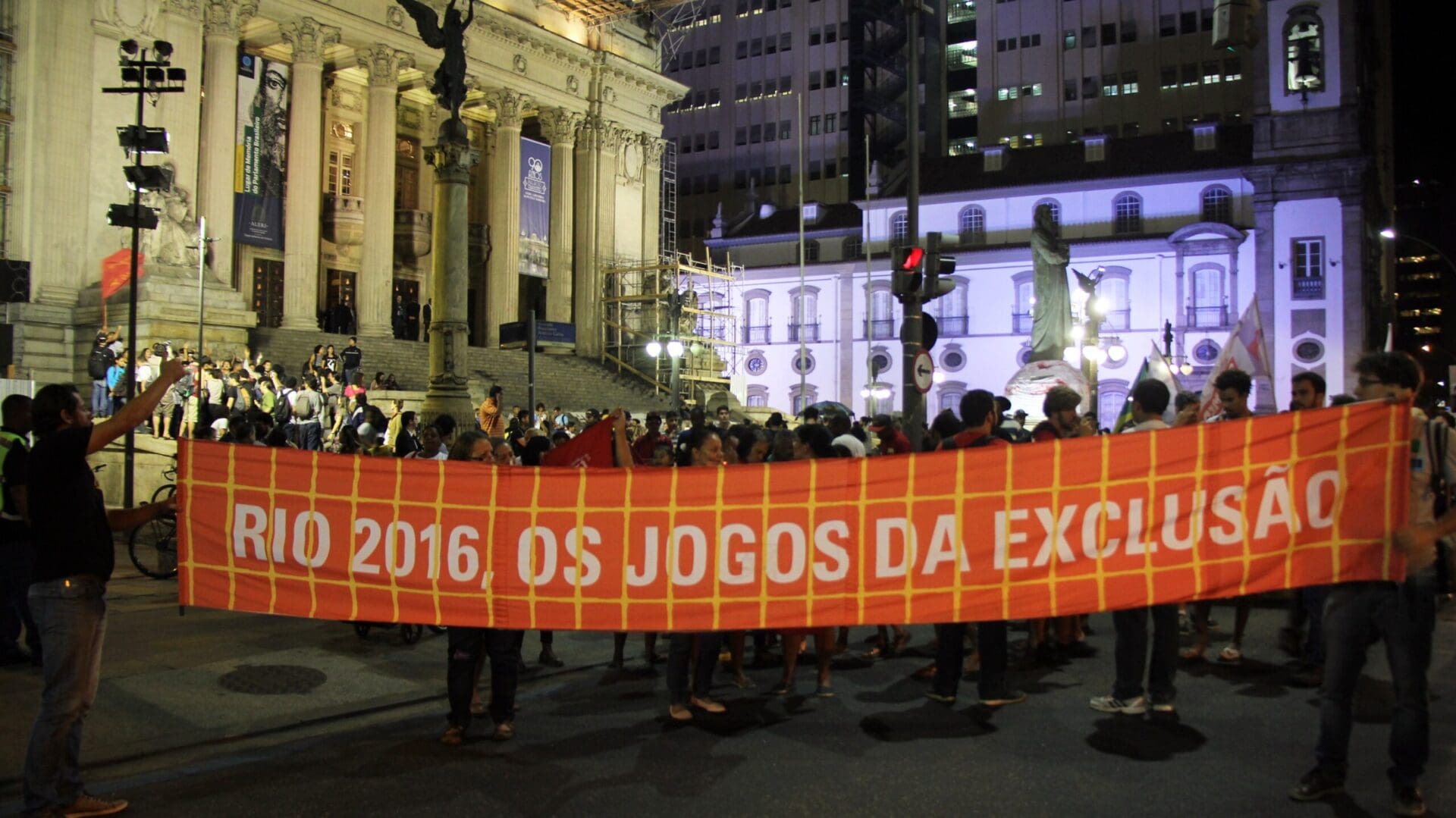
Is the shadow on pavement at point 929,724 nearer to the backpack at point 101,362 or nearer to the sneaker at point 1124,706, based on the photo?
the sneaker at point 1124,706

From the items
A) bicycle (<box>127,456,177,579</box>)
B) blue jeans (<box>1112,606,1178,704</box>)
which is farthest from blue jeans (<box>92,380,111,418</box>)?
blue jeans (<box>1112,606,1178,704</box>)

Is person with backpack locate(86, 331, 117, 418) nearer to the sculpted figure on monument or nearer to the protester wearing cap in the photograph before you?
the protester wearing cap

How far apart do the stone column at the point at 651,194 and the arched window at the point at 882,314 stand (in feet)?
46.0

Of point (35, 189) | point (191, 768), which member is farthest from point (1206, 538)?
point (35, 189)

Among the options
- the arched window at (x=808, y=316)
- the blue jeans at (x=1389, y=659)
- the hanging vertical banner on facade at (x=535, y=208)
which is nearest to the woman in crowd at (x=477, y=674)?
the blue jeans at (x=1389, y=659)

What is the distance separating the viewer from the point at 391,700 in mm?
7922

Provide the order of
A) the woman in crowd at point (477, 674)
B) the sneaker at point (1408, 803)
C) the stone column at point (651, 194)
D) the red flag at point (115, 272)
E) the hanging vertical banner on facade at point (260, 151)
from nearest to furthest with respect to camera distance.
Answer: the sneaker at point (1408, 803) < the woman in crowd at point (477, 674) < the red flag at point (115, 272) < the hanging vertical banner on facade at point (260, 151) < the stone column at point (651, 194)

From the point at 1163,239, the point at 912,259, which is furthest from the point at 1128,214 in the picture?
the point at 912,259

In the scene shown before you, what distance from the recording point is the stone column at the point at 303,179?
106 feet

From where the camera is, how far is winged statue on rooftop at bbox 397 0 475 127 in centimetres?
1434

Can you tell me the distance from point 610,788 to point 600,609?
0.99m

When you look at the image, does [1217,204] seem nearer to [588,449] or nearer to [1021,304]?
[1021,304]

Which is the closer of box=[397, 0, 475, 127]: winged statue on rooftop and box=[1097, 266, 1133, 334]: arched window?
box=[397, 0, 475, 127]: winged statue on rooftop

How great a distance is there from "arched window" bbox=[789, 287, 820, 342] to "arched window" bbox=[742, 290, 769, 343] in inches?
64.4
